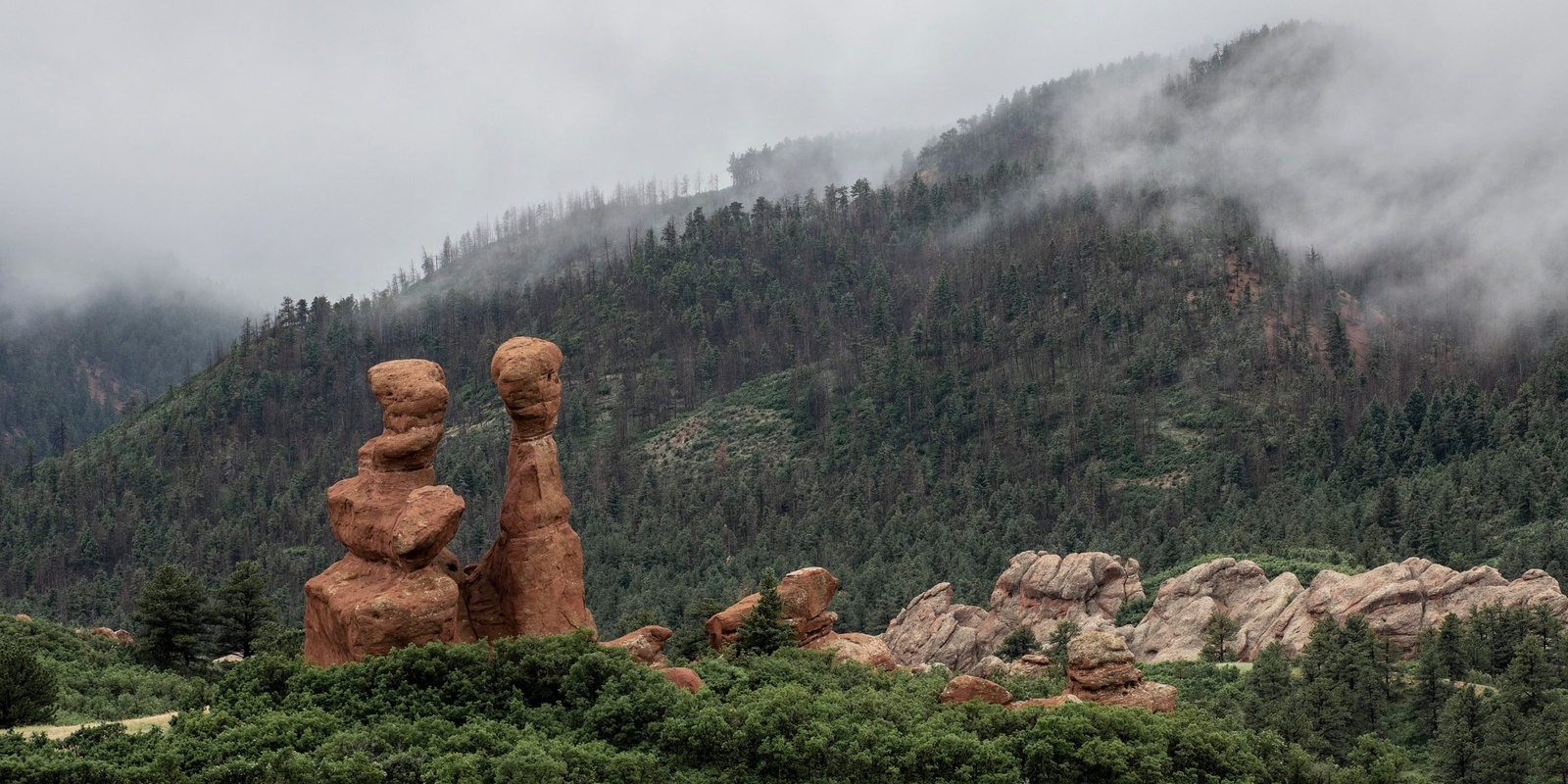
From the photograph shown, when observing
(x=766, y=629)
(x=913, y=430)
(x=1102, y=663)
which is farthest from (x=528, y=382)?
(x=913, y=430)

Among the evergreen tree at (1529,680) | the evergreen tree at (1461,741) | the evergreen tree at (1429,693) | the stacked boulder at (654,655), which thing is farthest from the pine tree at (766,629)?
the evergreen tree at (1529,680)

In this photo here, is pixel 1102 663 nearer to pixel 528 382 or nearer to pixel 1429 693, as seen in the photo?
pixel 528 382

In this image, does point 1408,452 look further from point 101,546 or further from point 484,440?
point 101,546

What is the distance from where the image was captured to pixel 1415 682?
206 ft

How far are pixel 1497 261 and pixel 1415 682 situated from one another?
400 ft

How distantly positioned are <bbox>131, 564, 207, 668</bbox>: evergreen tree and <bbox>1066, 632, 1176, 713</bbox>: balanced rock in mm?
36393

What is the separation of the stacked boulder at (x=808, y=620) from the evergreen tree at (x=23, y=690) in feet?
74.2

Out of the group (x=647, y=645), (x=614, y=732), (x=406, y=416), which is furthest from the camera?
(x=647, y=645)

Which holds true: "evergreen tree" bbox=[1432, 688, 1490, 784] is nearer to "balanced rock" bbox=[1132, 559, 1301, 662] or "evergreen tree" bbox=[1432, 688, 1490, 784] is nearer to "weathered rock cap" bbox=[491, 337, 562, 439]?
→ "balanced rock" bbox=[1132, 559, 1301, 662]

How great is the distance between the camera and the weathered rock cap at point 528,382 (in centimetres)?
4338

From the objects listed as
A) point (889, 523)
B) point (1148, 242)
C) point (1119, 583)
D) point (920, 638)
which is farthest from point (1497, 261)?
point (920, 638)

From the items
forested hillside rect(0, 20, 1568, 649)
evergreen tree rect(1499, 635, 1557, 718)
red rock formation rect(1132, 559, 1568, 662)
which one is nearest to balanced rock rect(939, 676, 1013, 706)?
evergreen tree rect(1499, 635, 1557, 718)

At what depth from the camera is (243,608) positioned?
202ft

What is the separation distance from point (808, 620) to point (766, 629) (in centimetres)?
317
